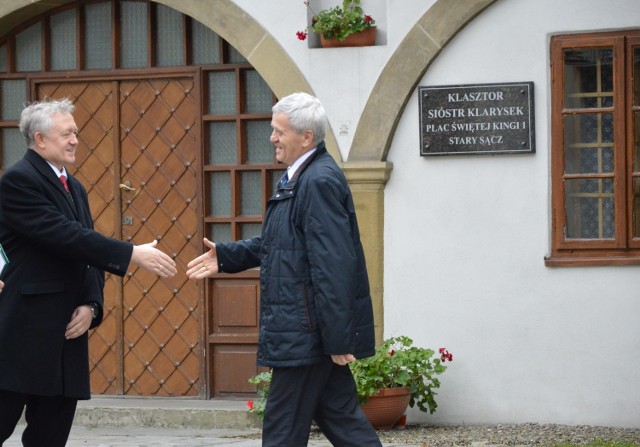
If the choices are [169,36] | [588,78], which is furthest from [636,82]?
[169,36]

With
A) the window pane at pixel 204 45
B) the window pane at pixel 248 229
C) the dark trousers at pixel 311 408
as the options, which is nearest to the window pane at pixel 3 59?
the window pane at pixel 204 45

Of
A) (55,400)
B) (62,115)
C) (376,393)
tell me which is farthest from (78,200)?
(376,393)

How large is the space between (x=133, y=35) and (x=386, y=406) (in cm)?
345

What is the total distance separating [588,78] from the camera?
344 inches

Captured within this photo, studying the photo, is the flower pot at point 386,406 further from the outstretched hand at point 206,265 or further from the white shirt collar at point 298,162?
the white shirt collar at point 298,162

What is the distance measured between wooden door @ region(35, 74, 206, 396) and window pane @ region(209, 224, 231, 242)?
0.13 meters

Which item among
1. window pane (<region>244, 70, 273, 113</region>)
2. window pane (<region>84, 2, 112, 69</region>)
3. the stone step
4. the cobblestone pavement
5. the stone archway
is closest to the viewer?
the cobblestone pavement

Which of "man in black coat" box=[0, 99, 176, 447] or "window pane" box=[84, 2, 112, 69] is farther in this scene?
"window pane" box=[84, 2, 112, 69]

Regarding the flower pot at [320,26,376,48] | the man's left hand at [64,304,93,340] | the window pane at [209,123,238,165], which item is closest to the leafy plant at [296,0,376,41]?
the flower pot at [320,26,376,48]

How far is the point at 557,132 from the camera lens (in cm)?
871

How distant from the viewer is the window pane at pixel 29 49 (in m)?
10.3

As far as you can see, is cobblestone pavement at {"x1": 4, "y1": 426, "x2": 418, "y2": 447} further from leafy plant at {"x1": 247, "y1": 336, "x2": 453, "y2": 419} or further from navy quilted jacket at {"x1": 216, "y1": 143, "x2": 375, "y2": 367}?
navy quilted jacket at {"x1": 216, "y1": 143, "x2": 375, "y2": 367}

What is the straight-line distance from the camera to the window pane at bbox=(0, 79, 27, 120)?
34.0 feet

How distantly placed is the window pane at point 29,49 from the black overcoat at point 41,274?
15.1 ft
